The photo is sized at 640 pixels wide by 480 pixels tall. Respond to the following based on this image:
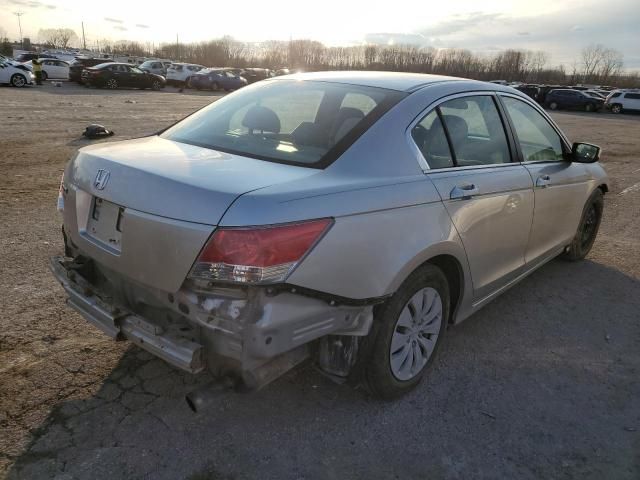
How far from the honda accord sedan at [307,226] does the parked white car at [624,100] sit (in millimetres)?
39890

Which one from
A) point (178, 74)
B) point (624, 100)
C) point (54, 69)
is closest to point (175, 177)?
point (54, 69)

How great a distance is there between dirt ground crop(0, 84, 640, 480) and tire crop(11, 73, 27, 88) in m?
25.4

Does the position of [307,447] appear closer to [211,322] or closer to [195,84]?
[211,322]

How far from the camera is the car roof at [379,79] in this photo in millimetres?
3200

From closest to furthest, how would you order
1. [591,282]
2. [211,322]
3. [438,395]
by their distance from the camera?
[211,322]
[438,395]
[591,282]

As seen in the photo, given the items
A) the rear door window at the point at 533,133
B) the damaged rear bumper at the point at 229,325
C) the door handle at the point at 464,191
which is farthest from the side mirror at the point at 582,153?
the damaged rear bumper at the point at 229,325

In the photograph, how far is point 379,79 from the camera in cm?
338

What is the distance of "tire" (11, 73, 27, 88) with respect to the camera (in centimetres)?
2520

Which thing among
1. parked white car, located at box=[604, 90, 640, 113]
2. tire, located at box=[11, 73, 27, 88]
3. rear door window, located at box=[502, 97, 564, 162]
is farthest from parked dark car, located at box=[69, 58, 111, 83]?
parked white car, located at box=[604, 90, 640, 113]

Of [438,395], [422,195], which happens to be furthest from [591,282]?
[422,195]

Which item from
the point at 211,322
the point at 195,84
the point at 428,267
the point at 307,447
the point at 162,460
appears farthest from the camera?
the point at 195,84

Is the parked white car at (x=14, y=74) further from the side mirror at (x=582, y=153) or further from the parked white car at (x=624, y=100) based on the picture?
the parked white car at (x=624, y=100)

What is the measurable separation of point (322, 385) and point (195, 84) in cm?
3593

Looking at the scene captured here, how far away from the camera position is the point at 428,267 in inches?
113
